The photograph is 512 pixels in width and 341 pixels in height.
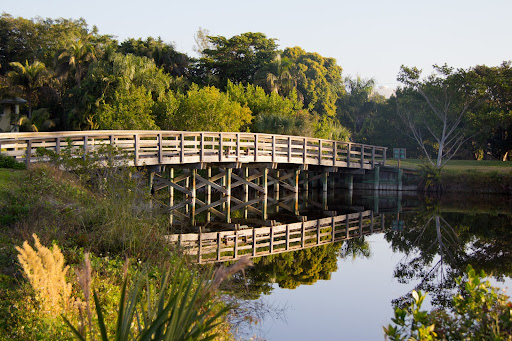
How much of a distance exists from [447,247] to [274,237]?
16.5 feet

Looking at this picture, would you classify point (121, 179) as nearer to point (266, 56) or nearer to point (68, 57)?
point (68, 57)

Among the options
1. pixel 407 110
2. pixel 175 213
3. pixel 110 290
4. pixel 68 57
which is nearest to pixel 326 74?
pixel 407 110

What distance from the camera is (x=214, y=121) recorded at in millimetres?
30922

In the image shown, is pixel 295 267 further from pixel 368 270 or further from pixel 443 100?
pixel 443 100

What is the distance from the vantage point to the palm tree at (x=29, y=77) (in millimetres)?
38281

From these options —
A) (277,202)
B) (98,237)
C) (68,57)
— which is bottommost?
(277,202)

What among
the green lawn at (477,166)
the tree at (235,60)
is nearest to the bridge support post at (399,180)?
the green lawn at (477,166)

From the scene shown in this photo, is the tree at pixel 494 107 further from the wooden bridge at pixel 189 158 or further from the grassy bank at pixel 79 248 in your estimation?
the grassy bank at pixel 79 248

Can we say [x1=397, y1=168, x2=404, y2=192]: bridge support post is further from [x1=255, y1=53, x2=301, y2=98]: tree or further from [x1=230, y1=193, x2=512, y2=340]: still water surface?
[x1=255, y1=53, x2=301, y2=98]: tree

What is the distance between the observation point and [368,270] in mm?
13867

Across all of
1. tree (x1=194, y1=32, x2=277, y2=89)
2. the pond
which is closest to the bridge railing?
the pond

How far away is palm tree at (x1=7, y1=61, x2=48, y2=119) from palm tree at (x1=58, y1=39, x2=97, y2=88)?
2.51 m

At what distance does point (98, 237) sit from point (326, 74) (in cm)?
5311

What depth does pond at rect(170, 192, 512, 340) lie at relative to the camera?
31.2ft
